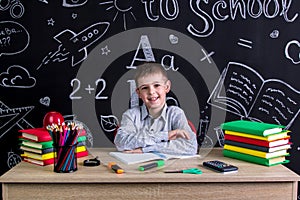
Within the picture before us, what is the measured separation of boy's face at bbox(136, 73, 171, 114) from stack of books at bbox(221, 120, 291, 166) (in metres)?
0.36

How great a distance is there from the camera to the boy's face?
1935 millimetres

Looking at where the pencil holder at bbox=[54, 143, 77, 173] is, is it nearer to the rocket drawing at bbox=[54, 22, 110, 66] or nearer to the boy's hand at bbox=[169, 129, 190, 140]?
the boy's hand at bbox=[169, 129, 190, 140]

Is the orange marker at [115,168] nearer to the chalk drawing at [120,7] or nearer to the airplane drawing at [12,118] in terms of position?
the airplane drawing at [12,118]

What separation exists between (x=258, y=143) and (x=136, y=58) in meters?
0.83

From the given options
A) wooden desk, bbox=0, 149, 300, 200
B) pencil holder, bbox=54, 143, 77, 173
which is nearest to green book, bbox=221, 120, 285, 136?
wooden desk, bbox=0, 149, 300, 200

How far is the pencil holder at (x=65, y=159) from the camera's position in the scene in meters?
1.58

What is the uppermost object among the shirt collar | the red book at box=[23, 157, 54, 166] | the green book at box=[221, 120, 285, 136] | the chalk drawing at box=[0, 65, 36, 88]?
the chalk drawing at box=[0, 65, 36, 88]

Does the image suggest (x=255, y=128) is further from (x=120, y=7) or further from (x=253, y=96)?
(x=120, y=7)

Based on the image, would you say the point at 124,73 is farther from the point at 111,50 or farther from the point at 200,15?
the point at 200,15

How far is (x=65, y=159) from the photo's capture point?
1.59 metres

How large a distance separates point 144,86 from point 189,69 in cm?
37

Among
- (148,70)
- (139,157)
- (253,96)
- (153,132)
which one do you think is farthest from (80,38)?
(253,96)

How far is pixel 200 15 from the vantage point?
2.16m

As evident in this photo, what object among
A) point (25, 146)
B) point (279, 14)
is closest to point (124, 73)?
point (25, 146)
